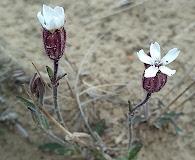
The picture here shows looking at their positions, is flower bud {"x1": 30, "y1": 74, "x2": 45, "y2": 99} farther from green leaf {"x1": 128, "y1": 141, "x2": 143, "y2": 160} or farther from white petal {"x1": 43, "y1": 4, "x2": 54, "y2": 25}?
green leaf {"x1": 128, "y1": 141, "x2": 143, "y2": 160}

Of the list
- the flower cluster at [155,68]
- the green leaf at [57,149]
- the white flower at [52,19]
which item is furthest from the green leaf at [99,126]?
the white flower at [52,19]

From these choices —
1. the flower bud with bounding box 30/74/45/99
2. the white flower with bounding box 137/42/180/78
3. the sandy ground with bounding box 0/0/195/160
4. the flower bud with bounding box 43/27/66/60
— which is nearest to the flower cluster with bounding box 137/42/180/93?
the white flower with bounding box 137/42/180/78

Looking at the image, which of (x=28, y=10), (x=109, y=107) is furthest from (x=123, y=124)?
(x=28, y=10)

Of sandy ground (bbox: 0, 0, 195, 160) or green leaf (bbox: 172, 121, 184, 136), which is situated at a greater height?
sandy ground (bbox: 0, 0, 195, 160)

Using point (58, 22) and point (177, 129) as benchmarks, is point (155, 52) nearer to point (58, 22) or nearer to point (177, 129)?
point (58, 22)

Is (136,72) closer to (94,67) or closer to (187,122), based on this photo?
(94,67)

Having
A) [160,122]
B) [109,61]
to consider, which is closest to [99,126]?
[160,122]

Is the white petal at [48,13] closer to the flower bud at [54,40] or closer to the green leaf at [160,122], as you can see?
the flower bud at [54,40]
